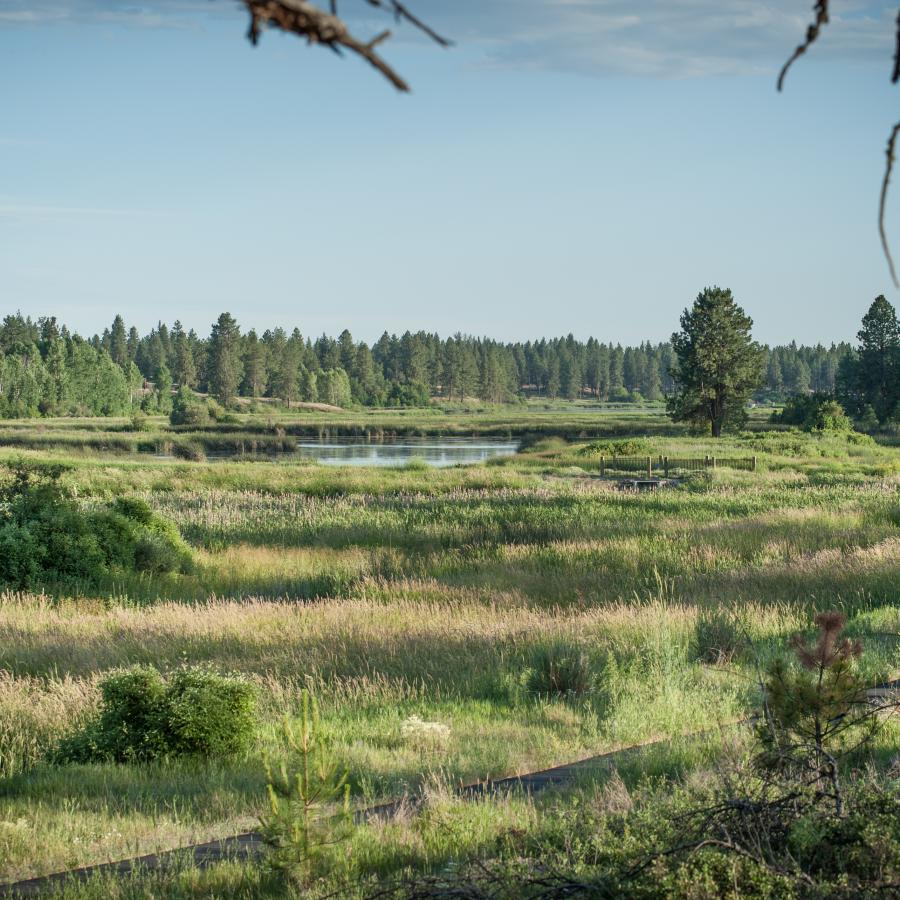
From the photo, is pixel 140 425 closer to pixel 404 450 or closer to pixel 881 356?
pixel 404 450

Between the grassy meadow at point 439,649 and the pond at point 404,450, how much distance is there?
3832cm

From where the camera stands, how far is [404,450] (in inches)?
3536

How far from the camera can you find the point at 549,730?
8.70m

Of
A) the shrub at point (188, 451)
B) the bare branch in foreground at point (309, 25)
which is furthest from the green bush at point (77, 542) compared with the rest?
the shrub at point (188, 451)

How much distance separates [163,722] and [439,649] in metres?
4.28

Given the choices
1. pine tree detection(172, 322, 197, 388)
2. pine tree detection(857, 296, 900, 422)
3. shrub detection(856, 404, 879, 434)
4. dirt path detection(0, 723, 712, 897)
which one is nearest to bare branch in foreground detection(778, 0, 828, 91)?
dirt path detection(0, 723, 712, 897)

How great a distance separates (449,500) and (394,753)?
89.8 ft

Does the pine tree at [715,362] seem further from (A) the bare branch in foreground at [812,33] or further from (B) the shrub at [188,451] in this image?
(A) the bare branch in foreground at [812,33]

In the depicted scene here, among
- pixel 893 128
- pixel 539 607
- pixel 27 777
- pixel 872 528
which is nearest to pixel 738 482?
pixel 872 528

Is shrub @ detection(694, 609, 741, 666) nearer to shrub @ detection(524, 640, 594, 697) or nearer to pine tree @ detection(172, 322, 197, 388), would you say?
shrub @ detection(524, 640, 594, 697)

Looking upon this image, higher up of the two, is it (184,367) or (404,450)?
(184,367)

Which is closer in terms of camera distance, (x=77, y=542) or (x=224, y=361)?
(x=77, y=542)

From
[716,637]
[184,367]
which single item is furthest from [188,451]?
[184,367]

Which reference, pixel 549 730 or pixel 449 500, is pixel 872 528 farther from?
pixel 549 730
